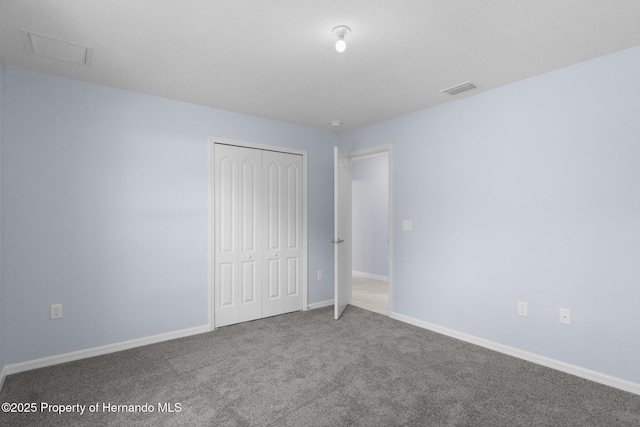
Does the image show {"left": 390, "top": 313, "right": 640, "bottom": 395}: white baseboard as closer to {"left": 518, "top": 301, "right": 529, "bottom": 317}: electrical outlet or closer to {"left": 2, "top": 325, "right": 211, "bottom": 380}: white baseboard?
{"left": 518, "top": 301, "right": 529, "bottom": 317}: electrical outlet

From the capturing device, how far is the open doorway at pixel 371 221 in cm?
668

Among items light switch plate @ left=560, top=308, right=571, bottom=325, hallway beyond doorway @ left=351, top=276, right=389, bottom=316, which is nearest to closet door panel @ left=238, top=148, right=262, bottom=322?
hallway beyond doorway @ left=351, top=276, right=389, bottom=316

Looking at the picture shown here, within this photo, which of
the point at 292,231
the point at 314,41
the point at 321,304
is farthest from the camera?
the point at 321,304

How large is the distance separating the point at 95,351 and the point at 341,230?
9.44 feet

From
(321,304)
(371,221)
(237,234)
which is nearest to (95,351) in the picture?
(237,234)

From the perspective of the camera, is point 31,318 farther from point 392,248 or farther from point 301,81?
point 392,248

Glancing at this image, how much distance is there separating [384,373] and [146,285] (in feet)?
7.92

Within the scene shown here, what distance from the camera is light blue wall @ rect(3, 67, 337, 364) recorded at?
2.75 meters

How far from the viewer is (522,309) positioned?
2979mm

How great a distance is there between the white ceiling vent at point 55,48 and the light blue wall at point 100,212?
1.55ft

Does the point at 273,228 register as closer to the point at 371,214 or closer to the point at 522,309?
the point at 522,309

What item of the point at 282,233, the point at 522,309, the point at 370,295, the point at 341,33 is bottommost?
the point at 370,295

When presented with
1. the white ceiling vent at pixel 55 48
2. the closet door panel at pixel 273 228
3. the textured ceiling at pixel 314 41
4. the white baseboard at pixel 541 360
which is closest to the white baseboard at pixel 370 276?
the white baseboard at pixel 541 360

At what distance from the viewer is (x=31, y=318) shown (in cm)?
277
